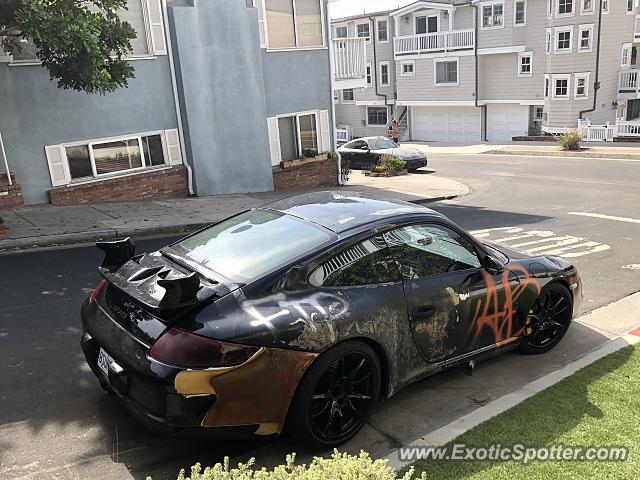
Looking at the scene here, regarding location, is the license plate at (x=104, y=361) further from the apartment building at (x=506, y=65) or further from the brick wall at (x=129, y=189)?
the apartment building at (x=506, y=65)

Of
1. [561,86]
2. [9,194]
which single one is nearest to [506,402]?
[9,194]

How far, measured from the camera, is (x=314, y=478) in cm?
243

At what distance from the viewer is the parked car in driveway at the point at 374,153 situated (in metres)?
23.0

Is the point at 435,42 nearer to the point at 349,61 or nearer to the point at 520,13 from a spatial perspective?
the point at 520,13

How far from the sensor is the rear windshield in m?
3.91

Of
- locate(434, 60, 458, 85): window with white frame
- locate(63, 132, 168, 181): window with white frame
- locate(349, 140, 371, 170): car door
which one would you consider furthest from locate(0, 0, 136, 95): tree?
locate(434, 60, 458, 85): window with white frame

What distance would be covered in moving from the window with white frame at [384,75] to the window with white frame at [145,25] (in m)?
32.4

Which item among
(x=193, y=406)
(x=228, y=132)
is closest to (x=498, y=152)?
(x=228, y=132)

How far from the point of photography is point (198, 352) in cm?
333

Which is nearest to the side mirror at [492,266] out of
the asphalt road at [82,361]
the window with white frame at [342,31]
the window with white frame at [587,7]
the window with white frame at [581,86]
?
the asphalt road at [82,361]

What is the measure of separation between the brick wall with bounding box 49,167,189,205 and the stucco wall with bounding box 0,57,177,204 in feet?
1.42

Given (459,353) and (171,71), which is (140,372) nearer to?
(459,353)

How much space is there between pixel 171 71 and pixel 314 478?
43.5 feet

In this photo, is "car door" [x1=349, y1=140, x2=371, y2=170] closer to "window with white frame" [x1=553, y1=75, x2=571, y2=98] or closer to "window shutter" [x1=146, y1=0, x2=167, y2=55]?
"window shutter" [x1=146, y1=0, x2=167, y2=55]
